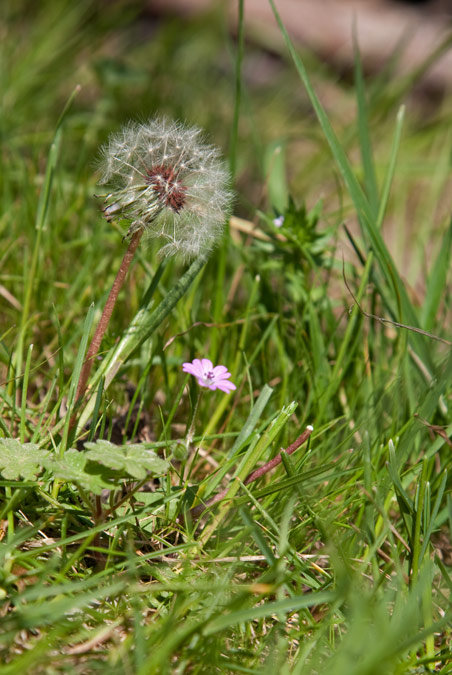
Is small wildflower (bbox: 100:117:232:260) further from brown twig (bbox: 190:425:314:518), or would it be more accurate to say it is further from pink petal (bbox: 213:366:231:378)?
brown twig (bbox: 190:425:314:518)

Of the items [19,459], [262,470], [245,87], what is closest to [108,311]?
[19,459]

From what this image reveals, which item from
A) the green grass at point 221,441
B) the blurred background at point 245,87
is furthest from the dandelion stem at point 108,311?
the blurred background at point 245,87

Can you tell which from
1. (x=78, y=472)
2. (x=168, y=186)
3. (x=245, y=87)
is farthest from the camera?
(x=245, y=87)

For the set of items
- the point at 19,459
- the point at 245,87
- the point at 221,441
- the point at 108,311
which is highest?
the point at 245,87

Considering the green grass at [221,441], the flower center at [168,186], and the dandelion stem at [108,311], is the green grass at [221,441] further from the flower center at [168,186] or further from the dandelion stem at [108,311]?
the flower center at [168,186]

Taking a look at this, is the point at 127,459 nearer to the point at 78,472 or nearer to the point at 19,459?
the point at 78,472

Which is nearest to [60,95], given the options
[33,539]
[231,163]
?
[231,163]

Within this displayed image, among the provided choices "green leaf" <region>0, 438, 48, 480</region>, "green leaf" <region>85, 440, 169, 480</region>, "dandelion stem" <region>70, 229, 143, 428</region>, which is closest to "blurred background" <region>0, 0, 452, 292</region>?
"dandelion stem" <region>70, 229, 143, 428</region>
